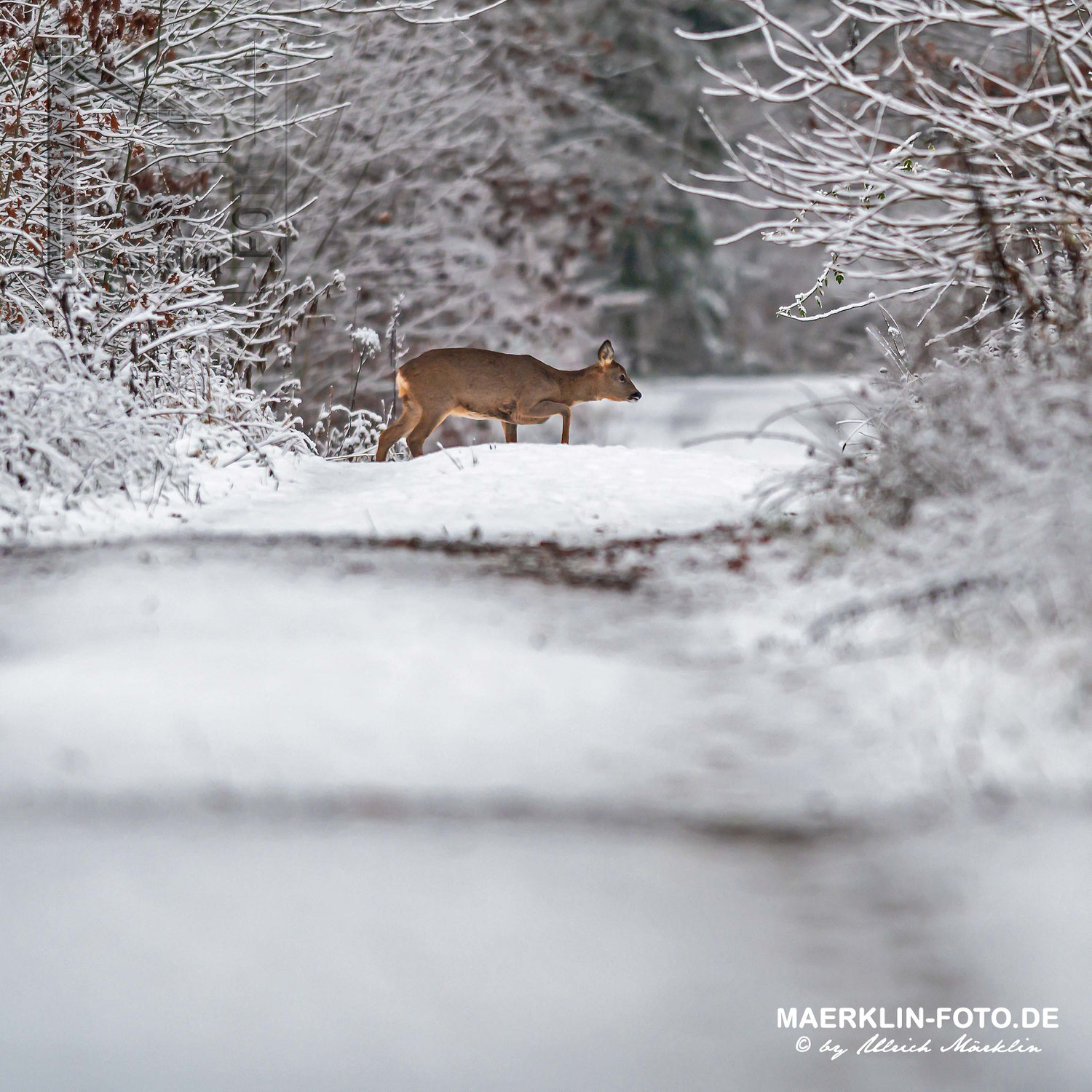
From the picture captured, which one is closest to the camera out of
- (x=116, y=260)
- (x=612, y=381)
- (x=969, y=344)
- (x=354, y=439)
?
(x=969, y=344)

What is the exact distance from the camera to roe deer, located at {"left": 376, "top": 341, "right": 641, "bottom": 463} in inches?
369

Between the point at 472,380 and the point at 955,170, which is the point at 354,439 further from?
the point at 955,170

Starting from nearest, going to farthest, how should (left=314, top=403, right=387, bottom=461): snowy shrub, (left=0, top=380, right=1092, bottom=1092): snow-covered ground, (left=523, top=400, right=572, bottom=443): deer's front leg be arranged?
(left=0, top=380, right=1092, bottom=1092): snow-covered ground < (left=523, top=400, right=572, bottom=443): deer's front leg < (left=314, top=403, right=387, bottom=461): snowy shrub

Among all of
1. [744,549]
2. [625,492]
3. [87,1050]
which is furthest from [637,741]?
[625,492]

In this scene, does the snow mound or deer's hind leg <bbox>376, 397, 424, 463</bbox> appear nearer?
the snow mound

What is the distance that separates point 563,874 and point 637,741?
0.65 meters

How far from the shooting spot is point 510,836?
10.4ft

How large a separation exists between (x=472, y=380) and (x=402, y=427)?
0.59 meters

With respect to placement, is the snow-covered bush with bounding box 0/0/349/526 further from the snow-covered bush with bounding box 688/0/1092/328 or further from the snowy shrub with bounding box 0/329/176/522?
the snow-covered bush with bounding box 688/0/1092/328

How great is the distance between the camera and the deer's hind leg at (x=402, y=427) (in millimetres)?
9430

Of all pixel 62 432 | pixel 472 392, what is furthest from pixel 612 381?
pixel 62 432

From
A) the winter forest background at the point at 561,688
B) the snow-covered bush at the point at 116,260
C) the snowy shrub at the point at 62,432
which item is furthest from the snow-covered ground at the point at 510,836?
the snow-covered bush at the point at 116,260

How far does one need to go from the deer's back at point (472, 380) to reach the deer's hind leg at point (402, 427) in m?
0.07

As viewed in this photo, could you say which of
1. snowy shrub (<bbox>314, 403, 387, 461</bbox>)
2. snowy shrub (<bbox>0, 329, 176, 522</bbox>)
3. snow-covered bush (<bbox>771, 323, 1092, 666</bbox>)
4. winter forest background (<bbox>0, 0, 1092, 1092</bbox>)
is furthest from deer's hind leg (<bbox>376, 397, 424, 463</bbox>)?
snow-covered bush (<bbox>771, 323, 1092, 666</bbox>)
